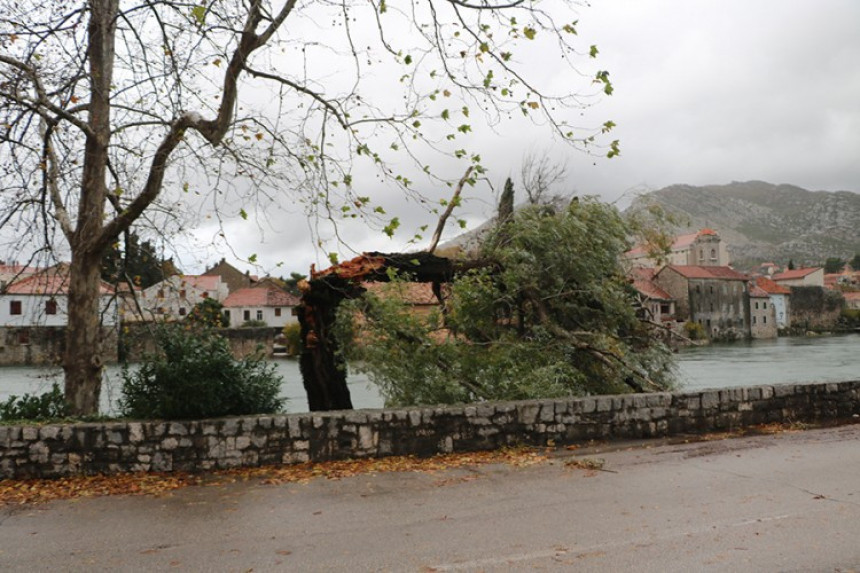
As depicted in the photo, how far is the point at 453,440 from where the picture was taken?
8.38 metres

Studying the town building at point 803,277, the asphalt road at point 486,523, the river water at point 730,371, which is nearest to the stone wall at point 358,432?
the asphalt road at point 486,523

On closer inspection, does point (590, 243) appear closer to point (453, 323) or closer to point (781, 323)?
point (453, 323)

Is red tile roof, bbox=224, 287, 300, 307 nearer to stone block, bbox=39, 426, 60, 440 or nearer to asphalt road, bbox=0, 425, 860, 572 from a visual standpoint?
stone block, bbox=39, 426, 60, 440

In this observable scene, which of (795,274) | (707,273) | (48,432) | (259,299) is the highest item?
(795,274)

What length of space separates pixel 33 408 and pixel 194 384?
6.63 ft

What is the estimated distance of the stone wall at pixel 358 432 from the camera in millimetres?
7238

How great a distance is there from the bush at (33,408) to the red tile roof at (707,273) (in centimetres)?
7907

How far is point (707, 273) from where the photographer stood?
85125 millimetres

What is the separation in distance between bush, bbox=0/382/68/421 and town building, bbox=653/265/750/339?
253ft

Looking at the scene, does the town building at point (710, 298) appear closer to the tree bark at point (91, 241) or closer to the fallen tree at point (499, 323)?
the fallen tree at point (499, 323)

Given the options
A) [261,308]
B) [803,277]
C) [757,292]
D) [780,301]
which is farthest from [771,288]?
[261,308]

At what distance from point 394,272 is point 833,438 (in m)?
6.50

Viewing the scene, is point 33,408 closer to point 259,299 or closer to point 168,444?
point 168,444

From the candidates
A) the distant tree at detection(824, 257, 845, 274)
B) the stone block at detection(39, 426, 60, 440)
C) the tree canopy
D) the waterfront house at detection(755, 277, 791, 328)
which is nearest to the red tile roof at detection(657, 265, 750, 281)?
the waterfront house at detection(755, 277, 791, 328)
